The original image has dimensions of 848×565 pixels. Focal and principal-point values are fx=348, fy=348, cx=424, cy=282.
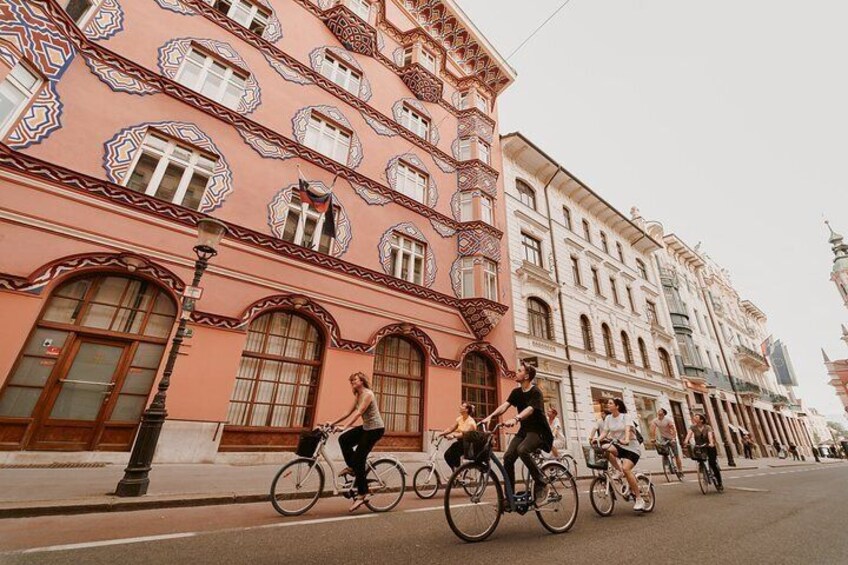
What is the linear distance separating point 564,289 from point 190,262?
16600 mm

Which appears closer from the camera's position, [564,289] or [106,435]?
[106,435]

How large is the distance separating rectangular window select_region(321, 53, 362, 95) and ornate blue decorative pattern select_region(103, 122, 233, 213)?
6.17 m

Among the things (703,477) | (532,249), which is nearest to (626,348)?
(532,249)

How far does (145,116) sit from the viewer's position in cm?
896

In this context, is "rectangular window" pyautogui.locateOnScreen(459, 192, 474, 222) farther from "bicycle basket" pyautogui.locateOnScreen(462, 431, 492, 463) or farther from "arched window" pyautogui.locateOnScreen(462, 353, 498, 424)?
"bicycle basket" pyautogui.locateOnScreen(462, 431, 492, 463)

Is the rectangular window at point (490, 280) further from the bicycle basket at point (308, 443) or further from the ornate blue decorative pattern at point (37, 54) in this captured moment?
the ornate blue decorative pattern at point (37, 54)

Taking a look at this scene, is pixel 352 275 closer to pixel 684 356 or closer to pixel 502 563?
pixel 502 563

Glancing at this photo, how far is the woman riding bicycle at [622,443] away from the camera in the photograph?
5621 millimetres

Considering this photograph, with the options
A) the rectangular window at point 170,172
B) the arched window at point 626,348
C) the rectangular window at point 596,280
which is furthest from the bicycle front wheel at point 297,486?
the arched window at point 626,348

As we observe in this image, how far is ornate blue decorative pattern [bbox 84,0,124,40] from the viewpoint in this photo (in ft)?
28.9

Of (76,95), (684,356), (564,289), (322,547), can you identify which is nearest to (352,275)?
(76,95)

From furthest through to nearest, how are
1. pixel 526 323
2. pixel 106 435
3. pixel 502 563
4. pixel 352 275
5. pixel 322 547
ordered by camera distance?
1. pixel 526 323
2. pixel 352 275
3. pixel 106 435
4. pixel 322 547
5. pixel 502 563

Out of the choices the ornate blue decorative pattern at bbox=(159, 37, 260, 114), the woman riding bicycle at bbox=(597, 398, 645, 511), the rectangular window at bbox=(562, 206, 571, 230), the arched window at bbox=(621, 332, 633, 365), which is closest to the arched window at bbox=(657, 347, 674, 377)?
the arched window at bbox=(621, 332, 633, 365)

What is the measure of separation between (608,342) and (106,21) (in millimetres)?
24057
